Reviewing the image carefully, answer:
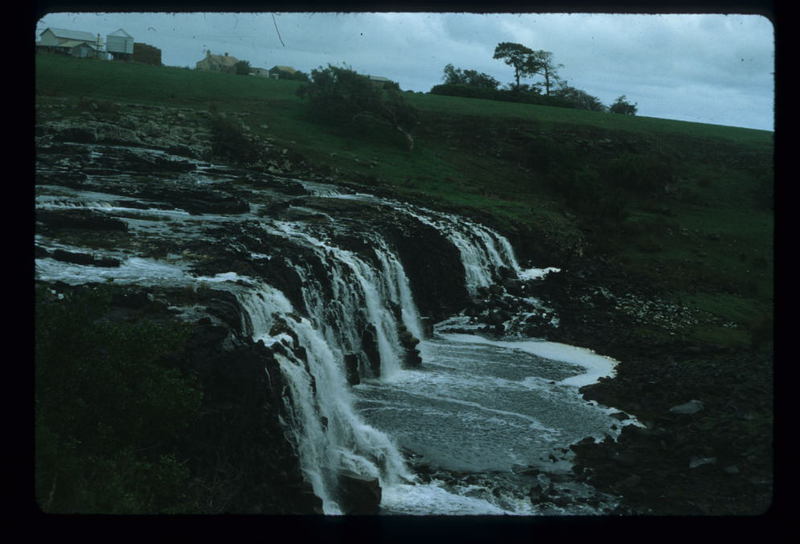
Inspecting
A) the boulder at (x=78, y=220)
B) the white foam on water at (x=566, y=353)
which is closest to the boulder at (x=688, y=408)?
the white foam on water at (x=566, y=353)

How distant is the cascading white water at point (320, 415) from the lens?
9.99m

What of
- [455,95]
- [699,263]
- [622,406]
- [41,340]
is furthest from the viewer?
[455,95]

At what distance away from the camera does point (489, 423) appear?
40.6ft

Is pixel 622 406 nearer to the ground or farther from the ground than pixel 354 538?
nearer to the ground

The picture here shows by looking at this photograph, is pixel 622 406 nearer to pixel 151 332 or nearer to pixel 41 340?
pixel 151 332

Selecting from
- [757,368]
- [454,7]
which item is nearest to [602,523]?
[454,7]

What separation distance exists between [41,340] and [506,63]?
3487cm

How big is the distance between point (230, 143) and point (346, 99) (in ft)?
28.4

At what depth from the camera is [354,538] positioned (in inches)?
161

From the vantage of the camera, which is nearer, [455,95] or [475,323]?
[475,323]

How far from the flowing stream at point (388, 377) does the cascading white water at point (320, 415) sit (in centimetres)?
3

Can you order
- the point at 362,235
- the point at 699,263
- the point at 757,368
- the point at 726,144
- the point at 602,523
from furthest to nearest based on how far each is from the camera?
the point at 726,144
the point at 699,263
the point at 362,235
the point at 757,368
the point at 602,523

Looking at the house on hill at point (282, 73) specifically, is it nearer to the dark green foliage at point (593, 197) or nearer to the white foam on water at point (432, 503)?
the dark green foliage at point (593, 197)

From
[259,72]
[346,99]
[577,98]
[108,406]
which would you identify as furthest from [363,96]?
[108,406]
